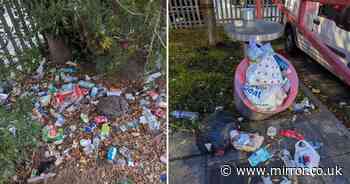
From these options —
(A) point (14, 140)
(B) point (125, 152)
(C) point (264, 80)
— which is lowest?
(B) point (125, 152)

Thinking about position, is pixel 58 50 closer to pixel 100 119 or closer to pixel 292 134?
pixel 100 119

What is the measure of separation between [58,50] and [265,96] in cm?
291

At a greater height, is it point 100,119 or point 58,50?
point 58,50

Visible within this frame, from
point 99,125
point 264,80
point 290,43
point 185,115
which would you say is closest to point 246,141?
point 264,80

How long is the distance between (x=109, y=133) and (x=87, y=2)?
129 centimetres

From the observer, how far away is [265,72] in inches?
118

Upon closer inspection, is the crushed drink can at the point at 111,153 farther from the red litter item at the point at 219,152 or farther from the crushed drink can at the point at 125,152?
the red litter item at the point at 219,152

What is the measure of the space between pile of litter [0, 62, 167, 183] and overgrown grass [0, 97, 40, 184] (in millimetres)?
329

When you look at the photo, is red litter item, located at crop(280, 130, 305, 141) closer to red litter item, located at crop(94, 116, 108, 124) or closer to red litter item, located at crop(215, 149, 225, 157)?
red litter item, located at crop(215, 149, 225, 157)

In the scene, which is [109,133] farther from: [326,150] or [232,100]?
[326,150]

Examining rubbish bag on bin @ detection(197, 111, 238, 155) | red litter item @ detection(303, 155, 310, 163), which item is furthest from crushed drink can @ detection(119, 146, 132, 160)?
red litter item @ detection(303, 155, 310, 163)

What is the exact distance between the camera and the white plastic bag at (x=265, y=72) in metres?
2.98

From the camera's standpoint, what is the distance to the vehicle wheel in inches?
208

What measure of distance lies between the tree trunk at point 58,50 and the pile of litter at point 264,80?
2.62 meters
